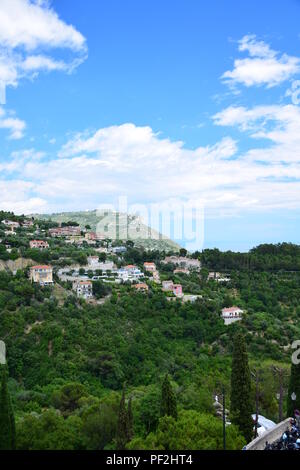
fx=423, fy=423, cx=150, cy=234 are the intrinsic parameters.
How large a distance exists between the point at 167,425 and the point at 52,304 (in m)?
18.6

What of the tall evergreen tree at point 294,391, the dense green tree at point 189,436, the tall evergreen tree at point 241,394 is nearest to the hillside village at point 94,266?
the tall evergreen tree at point 294,391

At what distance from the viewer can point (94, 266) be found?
43.7 m

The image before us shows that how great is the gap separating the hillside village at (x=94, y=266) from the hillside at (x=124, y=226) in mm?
44330

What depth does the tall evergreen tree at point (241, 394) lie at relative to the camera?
13084 mm

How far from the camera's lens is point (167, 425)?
11.5 metres

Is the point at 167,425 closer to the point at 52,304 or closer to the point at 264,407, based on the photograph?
the point at 264,407

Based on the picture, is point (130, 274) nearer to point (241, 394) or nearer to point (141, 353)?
point (141, 353)

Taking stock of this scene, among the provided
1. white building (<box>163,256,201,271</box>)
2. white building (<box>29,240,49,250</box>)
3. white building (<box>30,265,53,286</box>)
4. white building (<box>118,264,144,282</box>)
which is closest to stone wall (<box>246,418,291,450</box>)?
white building (<box>30,265,53,286</box>)

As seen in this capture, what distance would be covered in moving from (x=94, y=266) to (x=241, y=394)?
103 ft

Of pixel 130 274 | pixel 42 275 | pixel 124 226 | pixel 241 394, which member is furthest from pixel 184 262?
pixel 124 226

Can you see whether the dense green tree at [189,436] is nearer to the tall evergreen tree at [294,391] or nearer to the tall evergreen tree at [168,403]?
the tall evergreen tree at [168,403]

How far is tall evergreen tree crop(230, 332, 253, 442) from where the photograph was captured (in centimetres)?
1308

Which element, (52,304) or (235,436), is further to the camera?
(52,304)
